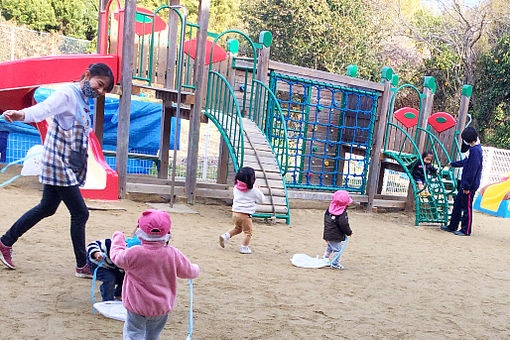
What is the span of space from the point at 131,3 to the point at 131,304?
20.2ft

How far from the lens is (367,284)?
4969 mm

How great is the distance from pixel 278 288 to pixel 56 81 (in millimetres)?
4812

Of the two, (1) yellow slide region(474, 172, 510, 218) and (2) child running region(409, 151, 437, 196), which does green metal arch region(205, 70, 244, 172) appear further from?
(1) yellow slide region(474, 172, 510, 218)

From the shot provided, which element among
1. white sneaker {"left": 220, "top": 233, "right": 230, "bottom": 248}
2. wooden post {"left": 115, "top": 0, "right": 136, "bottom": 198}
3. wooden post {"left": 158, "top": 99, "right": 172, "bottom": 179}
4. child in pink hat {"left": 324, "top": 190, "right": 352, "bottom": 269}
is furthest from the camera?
wooden post {"left": 158, "top": 99, "right": 172, "bottom": 179}

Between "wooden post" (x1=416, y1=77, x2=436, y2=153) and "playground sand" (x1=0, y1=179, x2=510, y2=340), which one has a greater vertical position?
"wooden post" (x1=416, y1=77, x2=436, y2=153)

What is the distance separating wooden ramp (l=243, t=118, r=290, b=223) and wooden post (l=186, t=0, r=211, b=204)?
34.6 inches

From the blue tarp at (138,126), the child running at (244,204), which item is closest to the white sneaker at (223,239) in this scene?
the child running at (244,204)

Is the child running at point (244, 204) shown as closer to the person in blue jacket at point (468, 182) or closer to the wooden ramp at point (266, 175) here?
the wooden ramp at point (266, 175)

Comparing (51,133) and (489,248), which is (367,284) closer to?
(51,133)

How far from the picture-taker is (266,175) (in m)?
8.17

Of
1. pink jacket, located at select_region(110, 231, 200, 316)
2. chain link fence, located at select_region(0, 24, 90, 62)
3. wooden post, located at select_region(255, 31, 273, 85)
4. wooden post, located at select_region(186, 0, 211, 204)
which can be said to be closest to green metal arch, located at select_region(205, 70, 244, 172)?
wooden post, located at select_region(186, 0, 211, 204)

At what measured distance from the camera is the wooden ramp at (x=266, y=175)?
7887mm

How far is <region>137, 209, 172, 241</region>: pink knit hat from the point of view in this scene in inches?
95.8

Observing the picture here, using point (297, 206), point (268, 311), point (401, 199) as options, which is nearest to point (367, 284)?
point (268, 311)
